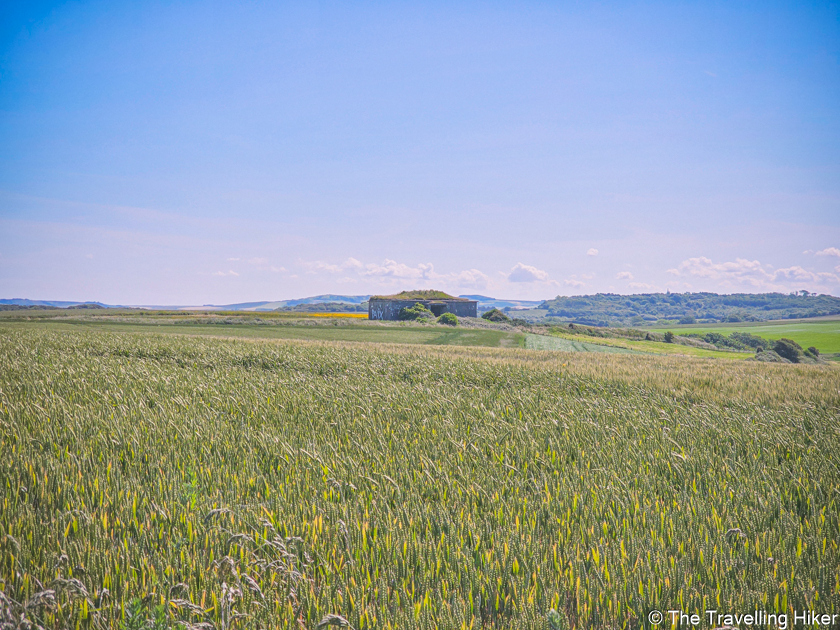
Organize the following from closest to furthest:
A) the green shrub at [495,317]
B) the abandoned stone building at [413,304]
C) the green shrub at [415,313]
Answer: the green shrub at [415,313]
the green shrub at [495,317]
the abandoned stone building at [413,304]

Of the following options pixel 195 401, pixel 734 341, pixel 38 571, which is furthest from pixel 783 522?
pixel 734 341

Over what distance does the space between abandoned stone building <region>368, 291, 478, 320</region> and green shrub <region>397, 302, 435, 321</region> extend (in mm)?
2731

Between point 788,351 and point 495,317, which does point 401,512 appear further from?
point 495,317

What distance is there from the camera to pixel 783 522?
3912 mm

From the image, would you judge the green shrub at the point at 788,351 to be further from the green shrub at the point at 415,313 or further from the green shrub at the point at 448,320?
the green shrub at the point at 415,313

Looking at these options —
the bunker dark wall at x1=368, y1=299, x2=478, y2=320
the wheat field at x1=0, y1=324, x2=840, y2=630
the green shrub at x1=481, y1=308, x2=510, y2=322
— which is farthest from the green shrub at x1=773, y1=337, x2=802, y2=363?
the bunker dark wall at x1=368, y1=299, x2=478, y2=320

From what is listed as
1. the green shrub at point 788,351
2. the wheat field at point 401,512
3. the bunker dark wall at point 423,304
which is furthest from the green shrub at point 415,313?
the wheat field at point 401,512

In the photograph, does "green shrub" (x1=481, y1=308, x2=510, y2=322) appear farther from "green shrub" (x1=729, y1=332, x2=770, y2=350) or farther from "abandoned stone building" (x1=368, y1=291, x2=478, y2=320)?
"green shrub" (x1=729, y1=332, x2=770, y2=350)

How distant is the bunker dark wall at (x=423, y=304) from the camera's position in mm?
95500

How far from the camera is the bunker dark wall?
95.5 metres

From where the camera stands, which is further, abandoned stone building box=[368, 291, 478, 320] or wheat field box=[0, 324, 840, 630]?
abandoned stone building box=[368, 291, 478, 320]

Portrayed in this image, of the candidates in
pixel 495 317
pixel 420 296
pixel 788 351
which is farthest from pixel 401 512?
pixel 420 296

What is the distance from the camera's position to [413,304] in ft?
315

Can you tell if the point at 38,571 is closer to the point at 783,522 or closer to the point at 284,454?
the point at 284,454
